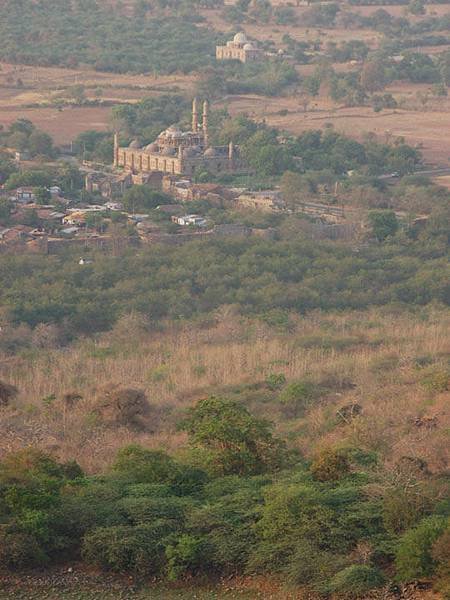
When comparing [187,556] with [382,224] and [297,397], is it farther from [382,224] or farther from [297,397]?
[382,224]

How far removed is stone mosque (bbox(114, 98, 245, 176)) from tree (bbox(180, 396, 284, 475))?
30249 millimetres

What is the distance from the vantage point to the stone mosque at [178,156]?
4912 cm

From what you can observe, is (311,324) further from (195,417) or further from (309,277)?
(195,417)

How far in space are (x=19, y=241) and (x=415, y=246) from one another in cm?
1007

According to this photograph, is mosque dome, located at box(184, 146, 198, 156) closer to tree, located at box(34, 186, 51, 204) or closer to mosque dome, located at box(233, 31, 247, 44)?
tree, located at box(34, 186, 51, 204)

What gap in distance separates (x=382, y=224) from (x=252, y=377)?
14987mm

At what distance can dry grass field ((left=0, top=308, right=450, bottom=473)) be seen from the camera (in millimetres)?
21984

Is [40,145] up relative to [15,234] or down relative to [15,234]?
down

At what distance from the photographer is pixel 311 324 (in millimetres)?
32062

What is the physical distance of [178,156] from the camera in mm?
49125

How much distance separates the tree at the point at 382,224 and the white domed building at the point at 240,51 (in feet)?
130

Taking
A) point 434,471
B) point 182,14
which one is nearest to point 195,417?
point 434,471

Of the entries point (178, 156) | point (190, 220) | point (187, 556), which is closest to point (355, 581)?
point (187, 556)

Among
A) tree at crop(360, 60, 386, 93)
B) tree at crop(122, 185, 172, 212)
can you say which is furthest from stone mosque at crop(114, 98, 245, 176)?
tree at crop(360, 60, 386, 93)
